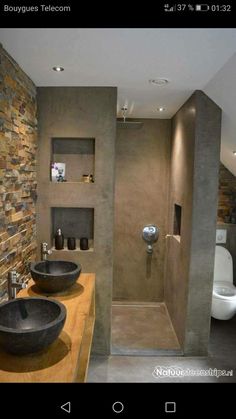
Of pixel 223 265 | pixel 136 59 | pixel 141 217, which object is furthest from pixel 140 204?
pixel 136 59

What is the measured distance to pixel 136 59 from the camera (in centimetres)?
187

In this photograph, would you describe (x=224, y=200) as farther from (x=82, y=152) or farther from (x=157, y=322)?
(x=82, y=152)

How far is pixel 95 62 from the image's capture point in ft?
6.36

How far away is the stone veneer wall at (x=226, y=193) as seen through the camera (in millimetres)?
3631

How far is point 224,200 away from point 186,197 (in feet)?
3.69

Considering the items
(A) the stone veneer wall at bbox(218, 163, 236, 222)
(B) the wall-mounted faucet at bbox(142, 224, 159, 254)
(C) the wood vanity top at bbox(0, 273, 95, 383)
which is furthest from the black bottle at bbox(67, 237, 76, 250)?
(A) the stone veneer wall at bbox(218, 163, 236, 222)

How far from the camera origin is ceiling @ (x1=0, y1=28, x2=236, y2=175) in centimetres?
155

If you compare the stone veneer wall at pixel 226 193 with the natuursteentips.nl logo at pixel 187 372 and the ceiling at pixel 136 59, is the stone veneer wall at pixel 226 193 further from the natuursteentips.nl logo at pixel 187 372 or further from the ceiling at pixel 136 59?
the natuursteentips.nl logo at pixel 187 372

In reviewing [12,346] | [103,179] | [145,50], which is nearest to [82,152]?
[103,179]

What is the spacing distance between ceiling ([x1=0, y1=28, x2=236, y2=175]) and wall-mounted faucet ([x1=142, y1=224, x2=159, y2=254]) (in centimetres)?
146

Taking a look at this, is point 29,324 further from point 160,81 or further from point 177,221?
point 177,221

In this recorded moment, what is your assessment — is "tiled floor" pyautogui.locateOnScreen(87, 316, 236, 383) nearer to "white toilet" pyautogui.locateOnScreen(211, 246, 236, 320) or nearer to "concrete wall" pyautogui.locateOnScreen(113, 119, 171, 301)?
"white toilet" pyautogui.locateOnScreen(211, 246, 236, 320)

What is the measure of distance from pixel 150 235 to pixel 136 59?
7.37 ft
